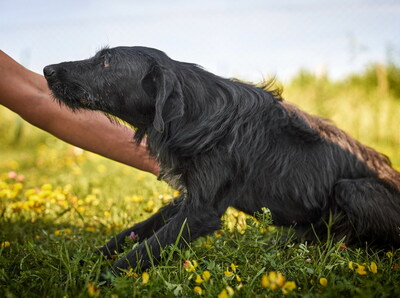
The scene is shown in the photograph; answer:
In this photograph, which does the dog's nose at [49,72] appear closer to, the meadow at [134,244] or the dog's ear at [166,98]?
the dog's ear at [166,98]

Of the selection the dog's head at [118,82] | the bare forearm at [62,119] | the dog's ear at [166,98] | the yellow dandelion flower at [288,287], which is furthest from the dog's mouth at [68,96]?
the yellow dandelion flower at [288,287]

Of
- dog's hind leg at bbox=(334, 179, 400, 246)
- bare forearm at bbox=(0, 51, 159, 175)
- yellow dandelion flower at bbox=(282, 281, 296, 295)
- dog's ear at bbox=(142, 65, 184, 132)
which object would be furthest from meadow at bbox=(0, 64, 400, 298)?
dog's ear at bbox=(142, 65, 184, 132)

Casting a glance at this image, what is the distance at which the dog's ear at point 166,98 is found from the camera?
2283mm

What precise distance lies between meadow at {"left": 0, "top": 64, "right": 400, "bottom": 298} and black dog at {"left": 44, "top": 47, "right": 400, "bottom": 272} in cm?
18

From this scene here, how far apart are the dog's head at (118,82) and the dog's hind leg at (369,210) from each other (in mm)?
1257

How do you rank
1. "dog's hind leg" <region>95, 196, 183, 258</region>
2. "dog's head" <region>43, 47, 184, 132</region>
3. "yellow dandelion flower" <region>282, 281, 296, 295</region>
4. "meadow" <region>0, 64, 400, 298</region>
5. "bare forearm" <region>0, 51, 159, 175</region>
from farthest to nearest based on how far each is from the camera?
"bare forearm" <region>0, 51, 159, 175</region>
"dog's hind leg" <region>95, 196, 183, 258</region>
"dog's head" <region>43, 47, 184, 132</region>
"meadow" <region>0, 64, 400, 298</region>
"yellow dandelion flower" <region>282, 281, 296, 295</region>

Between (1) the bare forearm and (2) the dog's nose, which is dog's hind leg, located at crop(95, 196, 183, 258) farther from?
(2) the dog's nose

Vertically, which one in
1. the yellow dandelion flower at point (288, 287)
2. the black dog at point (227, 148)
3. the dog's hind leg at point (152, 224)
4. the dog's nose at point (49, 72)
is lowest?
the dog's hind leg at point (152, 224)

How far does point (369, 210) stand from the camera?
2.50 meters

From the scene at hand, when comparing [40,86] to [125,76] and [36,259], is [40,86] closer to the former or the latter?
[125,76]

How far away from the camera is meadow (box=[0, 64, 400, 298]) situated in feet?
5.92

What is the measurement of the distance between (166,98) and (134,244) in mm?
Answer: 850

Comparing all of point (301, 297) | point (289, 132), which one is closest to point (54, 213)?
point (289, 132)

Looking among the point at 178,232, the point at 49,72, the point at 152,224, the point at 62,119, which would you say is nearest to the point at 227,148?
the point at 178,232
